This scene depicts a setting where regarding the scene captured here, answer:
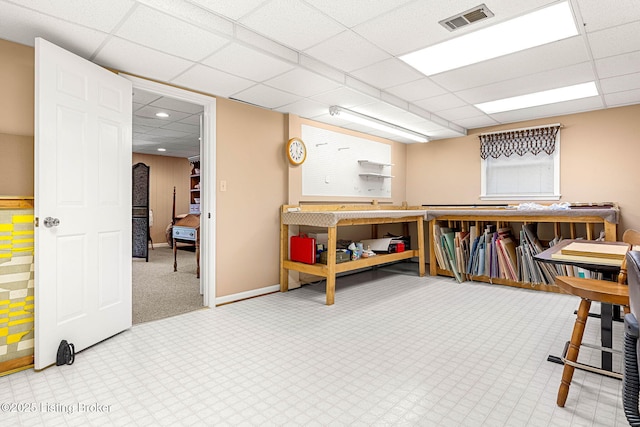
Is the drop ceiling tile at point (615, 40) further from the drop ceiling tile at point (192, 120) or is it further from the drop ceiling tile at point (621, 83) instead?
the drop ceiling tile at point (192, 120)

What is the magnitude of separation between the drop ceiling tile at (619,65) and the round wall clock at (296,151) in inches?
121

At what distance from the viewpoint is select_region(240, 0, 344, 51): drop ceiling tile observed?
7.16 ft

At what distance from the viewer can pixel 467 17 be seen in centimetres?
231

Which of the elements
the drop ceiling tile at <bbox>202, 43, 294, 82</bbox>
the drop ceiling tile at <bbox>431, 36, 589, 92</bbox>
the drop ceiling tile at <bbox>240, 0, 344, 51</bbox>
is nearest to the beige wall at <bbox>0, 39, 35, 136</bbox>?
the drop ceiling tile at <bbox>202, 43, 294, 82</bbox>

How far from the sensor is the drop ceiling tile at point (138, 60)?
251 centimetres

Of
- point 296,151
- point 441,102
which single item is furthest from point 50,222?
point 441,102

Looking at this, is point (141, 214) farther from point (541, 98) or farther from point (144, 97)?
point (541, 98)

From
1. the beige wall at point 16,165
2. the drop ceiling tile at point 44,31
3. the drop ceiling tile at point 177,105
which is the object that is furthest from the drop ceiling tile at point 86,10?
the drop ceiling tile at point 177,105

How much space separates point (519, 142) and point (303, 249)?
3593mm

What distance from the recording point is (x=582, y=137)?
4.52m

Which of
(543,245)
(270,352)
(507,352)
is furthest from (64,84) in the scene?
(543,245)

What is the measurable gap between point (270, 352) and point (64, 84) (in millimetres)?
2346

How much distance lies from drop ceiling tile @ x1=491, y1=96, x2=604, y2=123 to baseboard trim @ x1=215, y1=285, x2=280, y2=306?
383 centimetres

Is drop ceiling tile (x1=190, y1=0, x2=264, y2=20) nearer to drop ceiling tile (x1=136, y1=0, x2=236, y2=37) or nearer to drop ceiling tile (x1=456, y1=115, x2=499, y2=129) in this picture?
drop ceiling tile (x1=136, y1=0, x2=236, y2=37)
